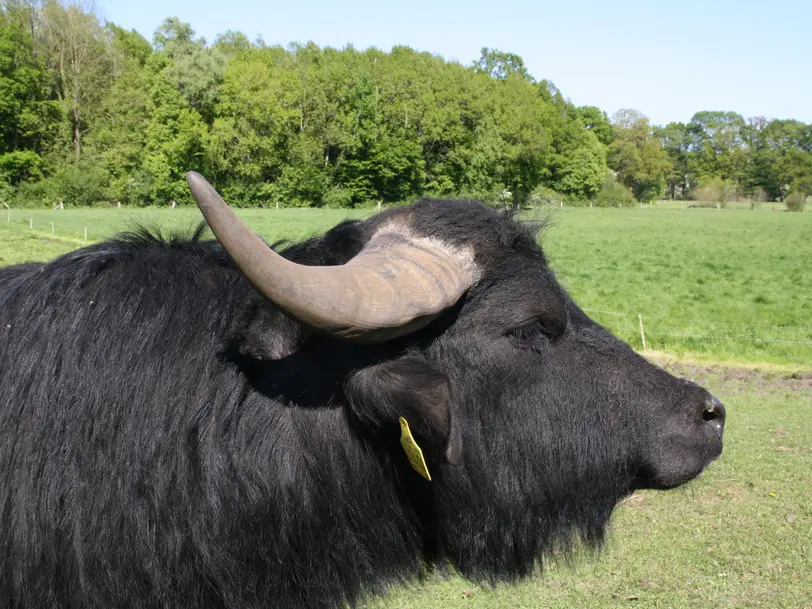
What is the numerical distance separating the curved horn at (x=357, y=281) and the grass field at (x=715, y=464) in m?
1.21

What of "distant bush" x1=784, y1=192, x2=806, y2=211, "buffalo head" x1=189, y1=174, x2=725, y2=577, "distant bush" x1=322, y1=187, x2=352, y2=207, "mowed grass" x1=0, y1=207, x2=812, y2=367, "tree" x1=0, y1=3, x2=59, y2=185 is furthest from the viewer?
"distant bush" x1=784, y1=192, x2=806, y2=211

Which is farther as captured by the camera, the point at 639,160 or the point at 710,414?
the point at 639,160

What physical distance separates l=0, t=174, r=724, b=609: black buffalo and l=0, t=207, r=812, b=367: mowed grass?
0.79 meters

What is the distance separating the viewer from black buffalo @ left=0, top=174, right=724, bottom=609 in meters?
2.52

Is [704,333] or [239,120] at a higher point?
[239,120]

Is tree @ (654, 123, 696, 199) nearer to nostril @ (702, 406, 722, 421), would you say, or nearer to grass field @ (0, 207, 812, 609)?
grass field @ (0, 207, 812, 609)

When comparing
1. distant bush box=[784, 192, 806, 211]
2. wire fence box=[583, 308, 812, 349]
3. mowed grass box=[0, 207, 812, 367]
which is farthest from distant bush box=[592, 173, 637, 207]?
wire fence box=[583, 308, 812, 349]

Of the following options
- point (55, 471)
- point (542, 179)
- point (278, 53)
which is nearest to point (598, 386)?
point (55, 471)

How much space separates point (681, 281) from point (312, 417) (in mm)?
26348

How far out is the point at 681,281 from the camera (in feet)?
88.4

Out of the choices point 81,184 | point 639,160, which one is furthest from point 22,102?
point 639,160

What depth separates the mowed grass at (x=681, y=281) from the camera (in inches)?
663

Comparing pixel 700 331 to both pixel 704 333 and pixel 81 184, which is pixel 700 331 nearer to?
pixel 704 333

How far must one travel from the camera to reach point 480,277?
2.92 m
